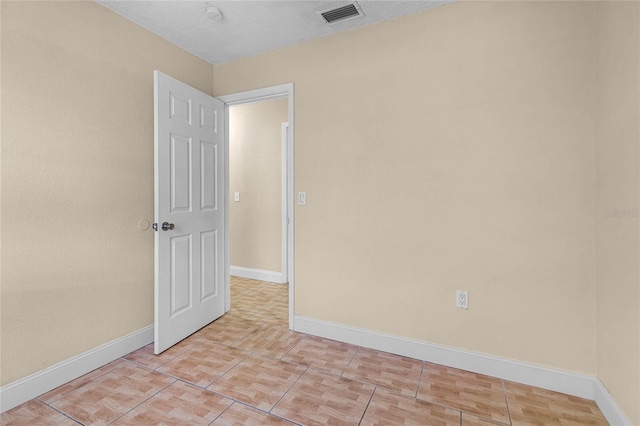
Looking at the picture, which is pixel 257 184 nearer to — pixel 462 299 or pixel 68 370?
pixel 68 370

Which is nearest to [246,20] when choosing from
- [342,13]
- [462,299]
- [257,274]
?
[342,13]

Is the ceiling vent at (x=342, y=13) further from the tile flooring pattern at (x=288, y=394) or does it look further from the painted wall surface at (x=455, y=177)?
the tile flooring pattern at (x=288, y=394)

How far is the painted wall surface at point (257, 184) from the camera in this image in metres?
3.94

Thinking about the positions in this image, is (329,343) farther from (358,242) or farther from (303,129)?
(303,129)

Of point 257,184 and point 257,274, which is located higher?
point 257,184

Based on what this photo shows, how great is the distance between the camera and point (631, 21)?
134 cm

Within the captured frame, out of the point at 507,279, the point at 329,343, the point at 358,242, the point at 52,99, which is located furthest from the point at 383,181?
the point at 52,99

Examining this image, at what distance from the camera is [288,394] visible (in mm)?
1715

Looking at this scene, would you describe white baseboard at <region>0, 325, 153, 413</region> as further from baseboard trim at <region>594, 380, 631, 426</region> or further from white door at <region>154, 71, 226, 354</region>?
baseboard trim at <region>594, 380, 631, 426</region>

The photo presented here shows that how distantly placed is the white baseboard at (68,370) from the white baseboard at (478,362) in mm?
1235

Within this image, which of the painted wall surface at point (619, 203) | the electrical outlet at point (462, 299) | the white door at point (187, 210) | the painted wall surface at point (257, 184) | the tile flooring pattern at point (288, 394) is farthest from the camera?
the painted wall surface at point (257, 184)

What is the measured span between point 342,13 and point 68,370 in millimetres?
2910

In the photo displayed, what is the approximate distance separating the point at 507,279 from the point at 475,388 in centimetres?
68

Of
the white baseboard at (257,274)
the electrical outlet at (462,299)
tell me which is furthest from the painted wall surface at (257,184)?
the electrical outlet at (462,299)
